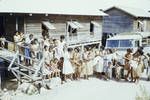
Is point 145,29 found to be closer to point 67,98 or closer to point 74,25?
point 74,25

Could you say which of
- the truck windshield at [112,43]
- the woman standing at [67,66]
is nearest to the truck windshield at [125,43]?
the truck windshield at [112,43]

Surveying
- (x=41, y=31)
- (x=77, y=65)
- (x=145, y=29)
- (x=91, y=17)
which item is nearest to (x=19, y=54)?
(x=77, y=65)

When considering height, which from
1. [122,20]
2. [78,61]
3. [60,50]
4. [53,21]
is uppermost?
[53,21]

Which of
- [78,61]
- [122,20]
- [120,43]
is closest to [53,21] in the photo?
[120,43]

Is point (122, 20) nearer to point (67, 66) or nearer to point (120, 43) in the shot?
point (120, 43)

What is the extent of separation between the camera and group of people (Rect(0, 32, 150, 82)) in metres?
16.6

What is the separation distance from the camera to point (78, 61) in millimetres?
17297

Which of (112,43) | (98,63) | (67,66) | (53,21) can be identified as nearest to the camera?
(67,66)

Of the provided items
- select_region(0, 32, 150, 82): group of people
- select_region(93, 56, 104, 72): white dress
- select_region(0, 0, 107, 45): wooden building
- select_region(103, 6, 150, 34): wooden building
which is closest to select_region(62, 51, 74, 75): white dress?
select_region(0, 32, 150, 82): group of people

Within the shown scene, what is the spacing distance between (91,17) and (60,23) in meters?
6.27

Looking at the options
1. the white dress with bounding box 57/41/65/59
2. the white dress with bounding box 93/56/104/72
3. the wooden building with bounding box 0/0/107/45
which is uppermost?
the wooden building with bounding box 0/0/107/45

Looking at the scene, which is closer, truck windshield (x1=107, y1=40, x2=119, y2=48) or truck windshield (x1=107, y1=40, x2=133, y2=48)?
truck windshield (x1=107, y1=40, x2=133, y2=48)

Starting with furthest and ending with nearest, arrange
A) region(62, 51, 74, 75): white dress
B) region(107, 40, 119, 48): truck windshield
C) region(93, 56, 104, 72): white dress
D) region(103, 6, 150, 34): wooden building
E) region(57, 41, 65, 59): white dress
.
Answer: region(103, 6, 150, 34): wooden building < region(107, 40, 119, 48): truck windshield < region(93, 56, 104, 72): white dress < region(57, 41, 65, 59): white dress < region(62, 51, 74, 75): white dress

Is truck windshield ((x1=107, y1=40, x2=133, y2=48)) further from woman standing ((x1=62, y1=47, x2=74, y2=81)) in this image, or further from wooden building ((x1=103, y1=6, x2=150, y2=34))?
wooden building ((x1=103, y1=6, x2=150, y2=34))
